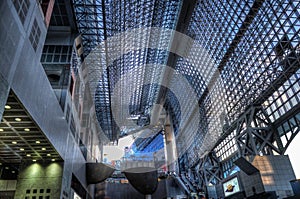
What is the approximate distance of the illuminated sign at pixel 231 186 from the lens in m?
30.8

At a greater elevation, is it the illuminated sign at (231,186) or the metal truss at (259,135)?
the metal truss at (259,135)

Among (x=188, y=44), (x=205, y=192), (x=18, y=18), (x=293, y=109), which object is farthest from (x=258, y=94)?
(x=18, y=18)

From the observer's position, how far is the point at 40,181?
67.0ft

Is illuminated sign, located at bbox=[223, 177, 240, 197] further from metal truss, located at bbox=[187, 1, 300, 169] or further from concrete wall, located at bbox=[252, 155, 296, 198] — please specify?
concrete wall, located at bbox=[252, 155, 296, 198]

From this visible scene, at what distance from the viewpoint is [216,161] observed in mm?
45781

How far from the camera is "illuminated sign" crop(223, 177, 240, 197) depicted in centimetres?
3080

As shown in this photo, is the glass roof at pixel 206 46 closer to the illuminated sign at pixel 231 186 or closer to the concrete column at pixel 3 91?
the illuminated sign at pixel 231 186

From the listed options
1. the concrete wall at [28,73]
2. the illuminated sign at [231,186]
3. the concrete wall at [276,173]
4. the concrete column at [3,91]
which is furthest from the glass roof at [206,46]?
the concrete column at [3,91]

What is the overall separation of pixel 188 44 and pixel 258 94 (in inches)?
761

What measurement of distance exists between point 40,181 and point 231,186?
76.3 ft

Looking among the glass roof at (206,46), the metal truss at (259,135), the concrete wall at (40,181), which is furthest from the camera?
the metal truss at (259,135)

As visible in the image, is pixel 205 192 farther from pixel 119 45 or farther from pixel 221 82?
pixel 119 45

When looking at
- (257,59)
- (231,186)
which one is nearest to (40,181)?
(231,186)

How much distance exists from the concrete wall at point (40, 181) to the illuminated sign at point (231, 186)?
21.1 m
